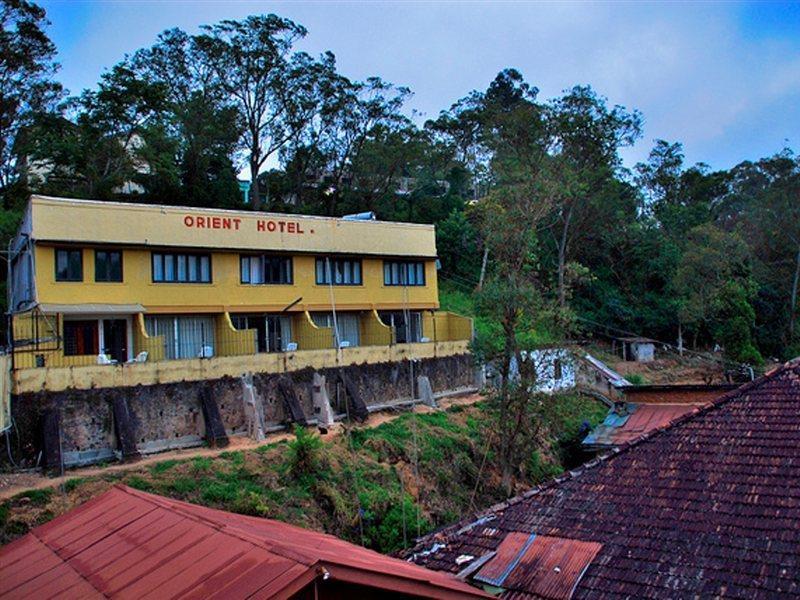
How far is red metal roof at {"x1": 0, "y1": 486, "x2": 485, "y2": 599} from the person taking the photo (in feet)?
16.7

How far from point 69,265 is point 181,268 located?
12.5 feet

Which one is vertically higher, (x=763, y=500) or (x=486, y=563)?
(x=763, y=500)

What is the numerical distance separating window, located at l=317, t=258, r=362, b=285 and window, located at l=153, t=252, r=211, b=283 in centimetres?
488

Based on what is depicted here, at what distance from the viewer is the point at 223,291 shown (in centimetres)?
2639

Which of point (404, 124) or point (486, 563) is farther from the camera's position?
point (404, 124)

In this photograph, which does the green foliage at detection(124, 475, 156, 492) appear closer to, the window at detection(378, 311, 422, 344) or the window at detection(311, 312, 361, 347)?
the window at detection(311, 312, 361, 347)

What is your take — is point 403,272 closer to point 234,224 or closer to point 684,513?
point 234,224

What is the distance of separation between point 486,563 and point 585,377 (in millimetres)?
26036

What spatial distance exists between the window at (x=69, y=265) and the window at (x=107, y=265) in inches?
19.1

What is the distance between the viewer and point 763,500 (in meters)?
7.80

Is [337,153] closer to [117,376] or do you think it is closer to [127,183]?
[127,183]

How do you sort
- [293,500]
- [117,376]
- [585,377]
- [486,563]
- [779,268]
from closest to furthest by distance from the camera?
[486,563]
[293,500]
[117,376]
[585,377]
[779,268]

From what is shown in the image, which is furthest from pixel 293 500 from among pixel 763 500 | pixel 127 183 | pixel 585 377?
pixel 127 183

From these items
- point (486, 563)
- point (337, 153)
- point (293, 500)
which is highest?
point (337, 153)
